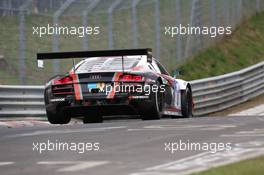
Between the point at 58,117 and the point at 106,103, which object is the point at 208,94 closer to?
the point at 58,117

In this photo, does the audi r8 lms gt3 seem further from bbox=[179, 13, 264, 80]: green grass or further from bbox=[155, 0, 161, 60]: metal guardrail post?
bbox=[179, 13, 264, 80]: green grass

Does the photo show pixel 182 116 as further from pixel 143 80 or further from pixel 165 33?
pixel 165 33

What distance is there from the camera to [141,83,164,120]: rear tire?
15.9 meters

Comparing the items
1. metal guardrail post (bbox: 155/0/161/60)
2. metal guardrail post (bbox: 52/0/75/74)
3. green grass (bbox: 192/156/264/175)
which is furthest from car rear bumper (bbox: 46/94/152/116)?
metal guardrail post (bbox: 155/0/161/60)

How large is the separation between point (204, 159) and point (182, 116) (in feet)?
29.9

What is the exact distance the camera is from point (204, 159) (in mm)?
8961

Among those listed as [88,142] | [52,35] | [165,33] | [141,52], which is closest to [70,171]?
[88,142]

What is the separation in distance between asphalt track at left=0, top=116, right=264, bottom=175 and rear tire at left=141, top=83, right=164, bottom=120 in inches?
36.8

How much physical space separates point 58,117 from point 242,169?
8770mm

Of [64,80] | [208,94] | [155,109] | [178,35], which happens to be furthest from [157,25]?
[64,80]

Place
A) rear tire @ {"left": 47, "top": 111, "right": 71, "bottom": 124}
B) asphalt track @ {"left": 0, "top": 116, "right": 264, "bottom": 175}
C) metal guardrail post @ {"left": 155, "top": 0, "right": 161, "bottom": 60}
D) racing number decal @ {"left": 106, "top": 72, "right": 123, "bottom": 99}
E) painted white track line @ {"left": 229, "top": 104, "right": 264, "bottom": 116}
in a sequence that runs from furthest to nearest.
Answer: metal guardrail post @ {"left": 155, "top": 0, "right": 161, "bottom": 60} < painted white track line @ {"left": 229, "top": 104, "right": 264, "bottom": 116} < rear tire @ {"left": 47, "top": 111, "right": 71, "bottom": 124} < racing number decal @ {"left": 106, "top": 72, "right": 123, "bottom": 99} < asphalt track @ {"left": 0, "top": 116, "right": 264, "bottom": 175}

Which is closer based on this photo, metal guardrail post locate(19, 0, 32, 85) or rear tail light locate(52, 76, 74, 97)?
rear tail light locate(52, 76, 74, 97)

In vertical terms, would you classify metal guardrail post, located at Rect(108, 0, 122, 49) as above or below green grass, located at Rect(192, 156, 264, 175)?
above

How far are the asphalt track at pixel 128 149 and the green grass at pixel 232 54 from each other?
50.1ft
